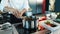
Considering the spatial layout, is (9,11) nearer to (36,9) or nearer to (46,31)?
(36,9)

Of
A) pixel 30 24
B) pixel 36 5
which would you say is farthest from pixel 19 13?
pixel 30 24

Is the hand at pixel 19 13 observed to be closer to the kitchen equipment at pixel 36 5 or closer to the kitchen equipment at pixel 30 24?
the kitchen equipment at pixel 36 5

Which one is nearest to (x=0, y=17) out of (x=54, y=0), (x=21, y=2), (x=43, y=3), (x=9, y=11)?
(x=9, y=11)

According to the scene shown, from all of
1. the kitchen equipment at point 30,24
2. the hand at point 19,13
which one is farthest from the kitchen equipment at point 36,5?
the kitchen equipment at point 30,24

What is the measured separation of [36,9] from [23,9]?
0.68ft

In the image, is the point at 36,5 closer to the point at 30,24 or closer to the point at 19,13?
the point at 19,13

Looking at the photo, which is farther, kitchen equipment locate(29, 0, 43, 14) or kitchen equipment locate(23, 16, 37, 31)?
kitchen equipment locate(29, 0, 43, 14)

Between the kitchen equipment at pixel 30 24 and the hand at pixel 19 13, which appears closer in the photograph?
the kitchen equipment at pixel 30 24

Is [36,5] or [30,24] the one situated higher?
[36,5]

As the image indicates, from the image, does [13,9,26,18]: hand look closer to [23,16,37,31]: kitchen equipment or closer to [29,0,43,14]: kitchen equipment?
[29,0,43,14]: kitchen equipment

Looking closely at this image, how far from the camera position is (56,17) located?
1.48 meters

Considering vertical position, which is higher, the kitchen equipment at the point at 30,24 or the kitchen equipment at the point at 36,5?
the kitchen equipment at the point at 36,5

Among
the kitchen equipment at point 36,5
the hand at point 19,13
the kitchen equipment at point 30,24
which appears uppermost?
the kitchen equipment at point 36,5

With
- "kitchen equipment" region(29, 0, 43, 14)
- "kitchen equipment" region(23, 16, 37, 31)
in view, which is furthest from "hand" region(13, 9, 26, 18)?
"kitchen equipment" region(23, 16, 37, 31)
